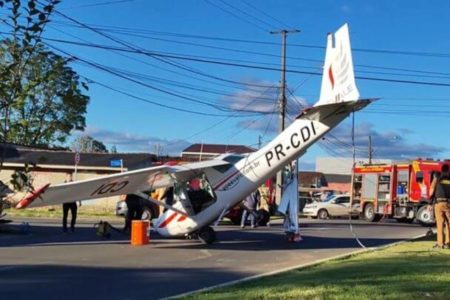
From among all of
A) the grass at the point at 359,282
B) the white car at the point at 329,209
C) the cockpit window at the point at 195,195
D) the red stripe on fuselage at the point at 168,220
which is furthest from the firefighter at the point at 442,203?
the white car at the point at 329,209

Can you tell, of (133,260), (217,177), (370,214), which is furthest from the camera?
(370,214)

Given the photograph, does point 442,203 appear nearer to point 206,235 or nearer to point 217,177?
point 217,177

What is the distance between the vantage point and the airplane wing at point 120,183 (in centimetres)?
1622

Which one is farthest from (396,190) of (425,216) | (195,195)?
(195,195)

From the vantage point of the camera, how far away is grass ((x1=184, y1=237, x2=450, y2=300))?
8.48 metres

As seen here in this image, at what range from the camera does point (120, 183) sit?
1706 cm

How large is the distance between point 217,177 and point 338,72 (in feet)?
14.1

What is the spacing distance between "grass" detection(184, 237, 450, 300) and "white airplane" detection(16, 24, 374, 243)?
4567mm

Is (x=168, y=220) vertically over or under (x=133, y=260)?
over

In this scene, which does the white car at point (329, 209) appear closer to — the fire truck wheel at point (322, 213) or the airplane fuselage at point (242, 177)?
the fire truck wheel at point (322, 213)

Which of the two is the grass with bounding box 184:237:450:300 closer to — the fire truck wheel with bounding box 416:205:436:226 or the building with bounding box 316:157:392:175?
the fire truck wheel with bounding box 416:205:436:226

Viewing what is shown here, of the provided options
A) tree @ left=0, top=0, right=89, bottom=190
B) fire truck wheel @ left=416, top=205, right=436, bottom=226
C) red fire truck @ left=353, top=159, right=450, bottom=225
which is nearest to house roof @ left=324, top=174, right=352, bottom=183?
red fire truck @ left=353, top=159, right=450, bottom=225

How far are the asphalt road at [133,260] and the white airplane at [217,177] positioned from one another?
902 millimetres

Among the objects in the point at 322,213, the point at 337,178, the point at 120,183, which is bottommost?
the point at 322,213
